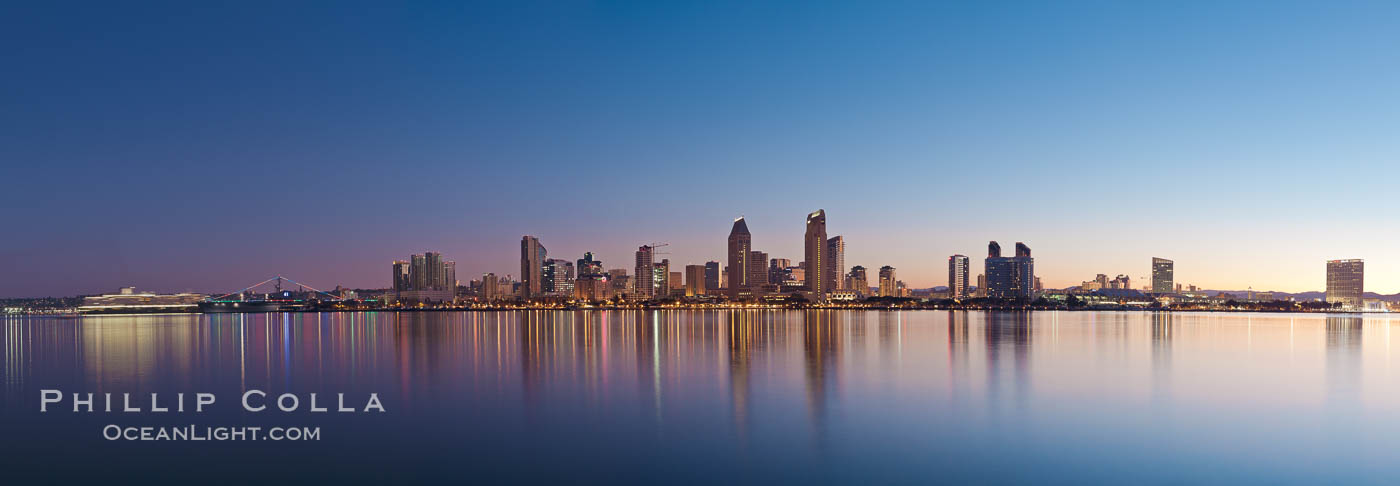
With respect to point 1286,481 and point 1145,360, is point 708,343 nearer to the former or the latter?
point 1145,360

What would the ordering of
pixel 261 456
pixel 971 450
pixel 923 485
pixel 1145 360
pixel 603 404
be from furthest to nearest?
1. pixel 1145 360
2. pixel 603 404
3. pixel 971 450
4. pixel 261 456
5. pixel 923 485

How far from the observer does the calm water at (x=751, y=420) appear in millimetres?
13617

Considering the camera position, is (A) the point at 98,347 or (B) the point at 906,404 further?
(A) the point at 98,347

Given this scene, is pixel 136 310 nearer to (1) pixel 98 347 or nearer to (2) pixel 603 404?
(1) pixel 98 347

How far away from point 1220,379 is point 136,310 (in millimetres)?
221661

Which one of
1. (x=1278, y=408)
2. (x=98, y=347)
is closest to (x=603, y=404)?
(x=1278, y=408)

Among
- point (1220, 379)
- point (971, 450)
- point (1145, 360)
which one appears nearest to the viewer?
point (971, 450)

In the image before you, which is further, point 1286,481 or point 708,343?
point 708,343

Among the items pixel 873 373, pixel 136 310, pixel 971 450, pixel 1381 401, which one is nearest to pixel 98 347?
pixel 873 373

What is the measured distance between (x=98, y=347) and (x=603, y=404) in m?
38.3

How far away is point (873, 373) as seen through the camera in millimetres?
28156

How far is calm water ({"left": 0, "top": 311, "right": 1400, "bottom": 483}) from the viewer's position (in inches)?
536

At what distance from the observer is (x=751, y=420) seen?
18000mm

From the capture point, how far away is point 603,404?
20.4 meters
